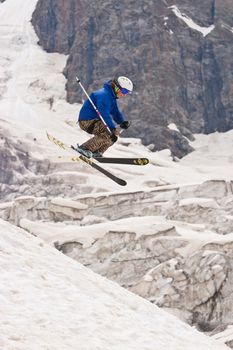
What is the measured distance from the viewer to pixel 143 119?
9519 cm

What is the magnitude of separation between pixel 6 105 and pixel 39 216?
43.6 m

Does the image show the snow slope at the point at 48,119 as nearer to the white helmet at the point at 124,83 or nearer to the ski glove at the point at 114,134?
the ski glove at the point at 114,134

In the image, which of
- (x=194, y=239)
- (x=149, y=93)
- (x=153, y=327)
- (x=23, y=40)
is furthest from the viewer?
(x=23, y=40)

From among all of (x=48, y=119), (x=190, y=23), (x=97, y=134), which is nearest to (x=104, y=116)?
(x=97, y=134)

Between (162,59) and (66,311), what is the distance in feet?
324

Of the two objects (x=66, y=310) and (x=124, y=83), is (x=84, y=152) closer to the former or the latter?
(x=124, y=83)

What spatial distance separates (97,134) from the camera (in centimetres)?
1350

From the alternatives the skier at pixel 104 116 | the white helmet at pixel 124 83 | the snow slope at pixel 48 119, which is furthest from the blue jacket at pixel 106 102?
the snow slope at pixel 48 119

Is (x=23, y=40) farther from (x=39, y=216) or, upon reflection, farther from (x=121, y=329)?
(x=121, y=329)

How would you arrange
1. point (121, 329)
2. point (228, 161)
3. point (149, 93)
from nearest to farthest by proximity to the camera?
point (121, 329) → point (228, 161) → point (149, 93)

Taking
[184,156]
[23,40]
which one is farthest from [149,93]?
[23,40]

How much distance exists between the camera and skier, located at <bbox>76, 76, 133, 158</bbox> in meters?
12.5

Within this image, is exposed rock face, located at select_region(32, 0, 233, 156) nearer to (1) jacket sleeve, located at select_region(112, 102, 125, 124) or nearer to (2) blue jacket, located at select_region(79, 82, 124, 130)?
(1) jacket sleeve, located at select_region(112, 102, 125, 124)

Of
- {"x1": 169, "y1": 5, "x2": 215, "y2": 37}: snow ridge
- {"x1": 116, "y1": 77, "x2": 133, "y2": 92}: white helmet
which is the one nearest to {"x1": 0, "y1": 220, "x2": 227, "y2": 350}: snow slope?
{"x1": 116, "y1": 77, "x2": 133, "y2": 92}: white helmet
